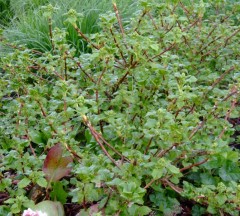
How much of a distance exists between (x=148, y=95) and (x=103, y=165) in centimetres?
56

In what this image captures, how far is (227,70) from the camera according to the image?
112 inches

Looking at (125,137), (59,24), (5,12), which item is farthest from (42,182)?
(5,12)

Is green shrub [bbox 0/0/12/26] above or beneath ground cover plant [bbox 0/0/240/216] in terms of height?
beneath

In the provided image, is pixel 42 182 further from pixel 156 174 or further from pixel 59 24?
pixel 59 24

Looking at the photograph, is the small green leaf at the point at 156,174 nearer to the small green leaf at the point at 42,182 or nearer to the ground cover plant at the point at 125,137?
the ground cover plant at the point at 125,137

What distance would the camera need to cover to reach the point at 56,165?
2.38m

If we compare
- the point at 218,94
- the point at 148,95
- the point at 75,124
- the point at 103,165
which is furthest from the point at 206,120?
the point at 75,124

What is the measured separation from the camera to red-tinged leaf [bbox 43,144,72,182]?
7.81 ft

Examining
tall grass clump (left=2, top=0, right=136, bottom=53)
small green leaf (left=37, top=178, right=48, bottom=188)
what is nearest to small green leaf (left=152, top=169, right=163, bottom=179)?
small green leaf (left=37, top=178, right=48, bottom=188)

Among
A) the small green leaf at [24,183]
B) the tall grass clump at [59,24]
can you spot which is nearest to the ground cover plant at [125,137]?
the small green leaf at [24,183]

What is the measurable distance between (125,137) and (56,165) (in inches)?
A: 13.6

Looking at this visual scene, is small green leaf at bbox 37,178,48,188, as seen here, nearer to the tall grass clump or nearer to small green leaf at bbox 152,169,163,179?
small green leaf at bbox 152,169,163,179

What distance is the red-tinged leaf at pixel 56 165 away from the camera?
7.81 feet

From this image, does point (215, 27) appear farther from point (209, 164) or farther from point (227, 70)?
point (209, 164)
